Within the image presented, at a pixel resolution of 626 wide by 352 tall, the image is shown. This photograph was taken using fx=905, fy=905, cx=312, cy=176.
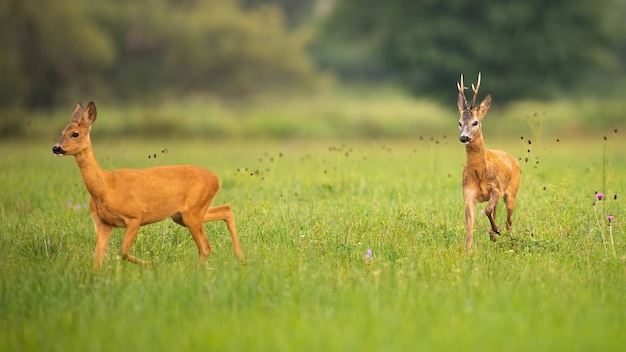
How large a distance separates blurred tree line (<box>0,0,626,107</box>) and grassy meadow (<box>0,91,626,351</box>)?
47.6 feet

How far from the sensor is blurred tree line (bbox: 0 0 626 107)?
1057 inches

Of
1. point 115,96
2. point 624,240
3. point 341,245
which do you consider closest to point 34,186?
point 341,245

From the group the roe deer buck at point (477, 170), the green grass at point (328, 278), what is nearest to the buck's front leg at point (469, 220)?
the roe deer buck at point (477, 170)

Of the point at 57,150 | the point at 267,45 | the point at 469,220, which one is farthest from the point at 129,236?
the point at 267,45

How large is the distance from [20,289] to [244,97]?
29.0m

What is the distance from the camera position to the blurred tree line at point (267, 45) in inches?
1057

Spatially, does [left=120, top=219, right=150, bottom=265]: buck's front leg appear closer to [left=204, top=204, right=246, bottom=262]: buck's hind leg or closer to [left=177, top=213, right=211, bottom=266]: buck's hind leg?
[left=177, top=213, right=211, bottom=266]: buck's hind leg

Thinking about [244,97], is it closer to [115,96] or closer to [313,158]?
[115,96]

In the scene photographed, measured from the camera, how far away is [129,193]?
24.8 feet

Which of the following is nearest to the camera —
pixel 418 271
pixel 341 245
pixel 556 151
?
pixel 418 271

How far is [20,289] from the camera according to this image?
22.3ft

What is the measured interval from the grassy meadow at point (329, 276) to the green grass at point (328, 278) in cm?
2

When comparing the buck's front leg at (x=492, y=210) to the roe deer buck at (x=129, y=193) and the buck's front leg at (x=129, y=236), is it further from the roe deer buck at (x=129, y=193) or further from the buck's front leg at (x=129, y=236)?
the buck's front leg at (x=129, y=236)

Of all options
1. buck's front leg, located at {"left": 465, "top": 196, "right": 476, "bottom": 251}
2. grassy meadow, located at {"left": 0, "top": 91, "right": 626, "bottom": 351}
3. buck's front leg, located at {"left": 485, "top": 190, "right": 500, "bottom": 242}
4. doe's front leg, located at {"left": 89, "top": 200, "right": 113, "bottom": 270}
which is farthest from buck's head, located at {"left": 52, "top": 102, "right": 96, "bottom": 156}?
buck's front leg, located at {"left": 485, "top": 190, "right": 500, "bottom": 242}
